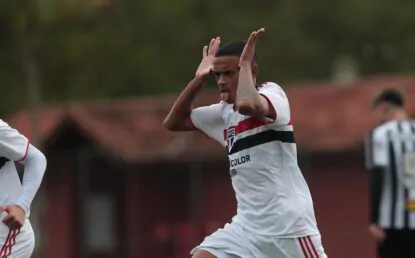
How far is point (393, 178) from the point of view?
11.7 m

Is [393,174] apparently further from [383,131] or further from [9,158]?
[9,158]

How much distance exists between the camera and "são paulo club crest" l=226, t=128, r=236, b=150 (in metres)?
7.67

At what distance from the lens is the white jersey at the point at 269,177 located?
296 inches

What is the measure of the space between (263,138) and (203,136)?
16.4m

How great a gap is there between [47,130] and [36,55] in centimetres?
539

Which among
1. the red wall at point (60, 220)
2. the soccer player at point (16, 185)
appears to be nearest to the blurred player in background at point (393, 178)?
the soccer player at point (16, 185)

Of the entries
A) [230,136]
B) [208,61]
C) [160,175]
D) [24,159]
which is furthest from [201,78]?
[160,175]

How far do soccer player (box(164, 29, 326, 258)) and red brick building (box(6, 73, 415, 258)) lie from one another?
1372cm

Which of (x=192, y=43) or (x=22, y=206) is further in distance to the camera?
(x=192, y=43)

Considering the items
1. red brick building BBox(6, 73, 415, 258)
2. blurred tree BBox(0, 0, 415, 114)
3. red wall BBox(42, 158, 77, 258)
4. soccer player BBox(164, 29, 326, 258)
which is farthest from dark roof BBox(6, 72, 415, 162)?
soccer player BBox(164, 29, 326, 258)

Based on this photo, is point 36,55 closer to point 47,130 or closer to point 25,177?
point 47,130

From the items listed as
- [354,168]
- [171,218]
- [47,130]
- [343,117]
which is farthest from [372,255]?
[47,130]

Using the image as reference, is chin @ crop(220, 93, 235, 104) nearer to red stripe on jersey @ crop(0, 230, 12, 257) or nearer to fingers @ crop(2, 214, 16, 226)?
fingers @ crop(2, 214, 16, 226)

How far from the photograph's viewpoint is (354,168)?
21516 millimetres
